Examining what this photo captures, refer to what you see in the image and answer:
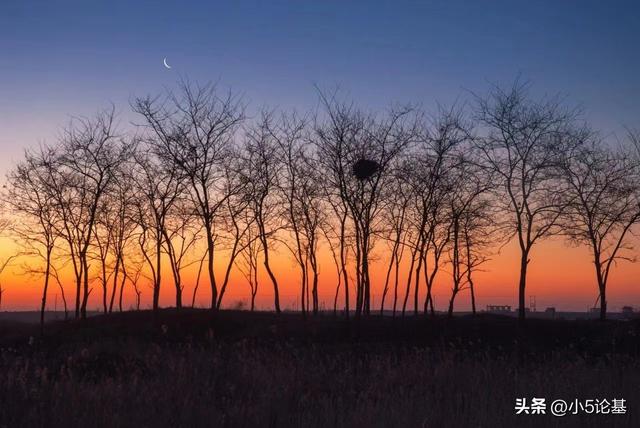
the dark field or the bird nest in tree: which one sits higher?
the bird nest in tree

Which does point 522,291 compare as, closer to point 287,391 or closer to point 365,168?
point 365,168

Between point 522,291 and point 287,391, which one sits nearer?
point 287,391

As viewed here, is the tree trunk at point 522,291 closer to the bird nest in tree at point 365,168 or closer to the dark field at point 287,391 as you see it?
the bird nest in tree at point 365,168

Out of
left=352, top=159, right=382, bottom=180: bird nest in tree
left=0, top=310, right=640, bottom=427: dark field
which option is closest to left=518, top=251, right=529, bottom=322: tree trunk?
left=352, top=159, right=382, bottom=180: bird nest in tree

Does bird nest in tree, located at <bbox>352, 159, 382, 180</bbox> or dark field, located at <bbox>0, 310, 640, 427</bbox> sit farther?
bird nest in tree, located at <bbox>352, 159, 382, 180</bbox>

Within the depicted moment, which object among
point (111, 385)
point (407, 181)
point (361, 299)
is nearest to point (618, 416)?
point (111, 385)

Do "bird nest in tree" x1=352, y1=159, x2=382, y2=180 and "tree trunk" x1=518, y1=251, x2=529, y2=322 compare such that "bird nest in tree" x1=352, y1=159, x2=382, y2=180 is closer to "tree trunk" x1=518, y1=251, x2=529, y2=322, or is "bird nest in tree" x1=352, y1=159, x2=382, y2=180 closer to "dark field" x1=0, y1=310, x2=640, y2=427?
"tree trunk" x1=518, y1=251, x2=529, y2=322

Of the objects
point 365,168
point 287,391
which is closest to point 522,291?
point 365,168

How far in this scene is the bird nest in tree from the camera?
34.1 metres

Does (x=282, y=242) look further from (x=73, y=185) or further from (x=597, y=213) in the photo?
(x=597, y=213)

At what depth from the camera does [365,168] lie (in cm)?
3409

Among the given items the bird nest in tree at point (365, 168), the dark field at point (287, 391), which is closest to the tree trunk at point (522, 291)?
the bird nest in tree at point (365, 168)

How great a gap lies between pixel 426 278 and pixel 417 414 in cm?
3286

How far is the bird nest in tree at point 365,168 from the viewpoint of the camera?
34094 millimetres
